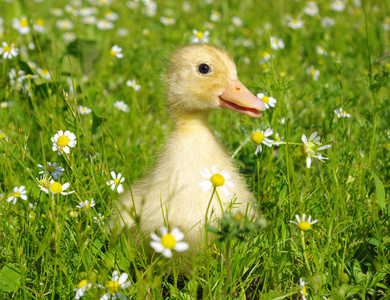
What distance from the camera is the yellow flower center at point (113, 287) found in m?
1.71

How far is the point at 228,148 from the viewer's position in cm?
311

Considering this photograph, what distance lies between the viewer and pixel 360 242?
87.0 inches

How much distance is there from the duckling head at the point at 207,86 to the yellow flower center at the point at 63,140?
68cm

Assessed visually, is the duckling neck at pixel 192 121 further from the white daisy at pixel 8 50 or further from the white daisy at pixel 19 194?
the white daisy at pixel 8 50

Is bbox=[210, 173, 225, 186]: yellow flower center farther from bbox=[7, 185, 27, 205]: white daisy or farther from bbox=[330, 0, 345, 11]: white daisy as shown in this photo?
bbox=[330, 0, 345, 11]: white daisy

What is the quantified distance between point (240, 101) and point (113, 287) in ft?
4.29

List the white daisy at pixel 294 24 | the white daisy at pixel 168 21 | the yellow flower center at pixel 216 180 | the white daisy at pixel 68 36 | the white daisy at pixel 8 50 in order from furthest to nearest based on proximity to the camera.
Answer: the white daisy at pixel 168 21 < the white daisy at pixel 68 36 < the white daisy at pixel 294 24 < the white daisy at pixel 8 50 < the yellow flower center at pixel 216 180

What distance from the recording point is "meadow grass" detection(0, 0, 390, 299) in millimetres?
2032

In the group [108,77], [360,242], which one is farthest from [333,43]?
[360,242]

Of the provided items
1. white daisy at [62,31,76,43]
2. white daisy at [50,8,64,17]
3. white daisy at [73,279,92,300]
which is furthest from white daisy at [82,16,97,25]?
white daisy at [73,279,92,300]

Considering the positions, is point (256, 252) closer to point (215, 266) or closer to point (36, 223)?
point (215, 266)

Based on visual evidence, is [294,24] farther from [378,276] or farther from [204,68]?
[378,276]

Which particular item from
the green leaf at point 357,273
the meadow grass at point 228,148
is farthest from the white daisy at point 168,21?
the green leaf at point 357,273

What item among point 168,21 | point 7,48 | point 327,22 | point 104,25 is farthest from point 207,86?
point 327,22
